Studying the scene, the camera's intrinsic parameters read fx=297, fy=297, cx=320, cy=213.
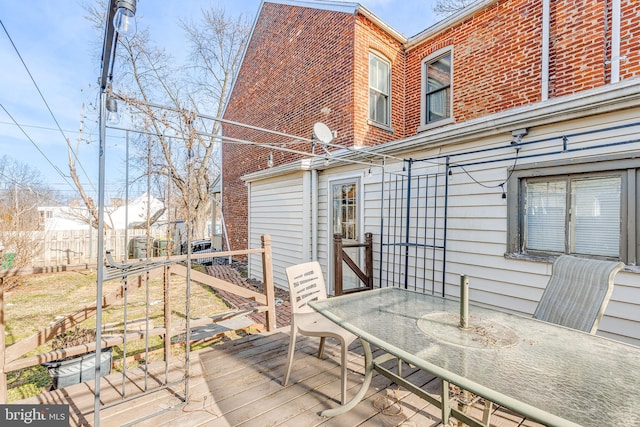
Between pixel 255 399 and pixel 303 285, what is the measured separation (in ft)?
3.17

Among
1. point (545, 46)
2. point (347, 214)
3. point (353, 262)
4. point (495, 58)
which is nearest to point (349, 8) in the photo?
point (495, 58)

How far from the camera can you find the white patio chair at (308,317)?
225 cm

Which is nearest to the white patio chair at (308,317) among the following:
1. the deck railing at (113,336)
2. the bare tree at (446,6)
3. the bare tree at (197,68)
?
the deck railing at (113,336)

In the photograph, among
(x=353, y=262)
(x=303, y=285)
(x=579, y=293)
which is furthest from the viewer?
(x=353, y=262)

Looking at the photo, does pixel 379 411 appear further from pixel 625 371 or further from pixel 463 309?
pixel 625 371

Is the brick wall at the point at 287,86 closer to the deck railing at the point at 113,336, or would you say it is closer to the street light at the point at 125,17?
the deck railing at the point at 113,336

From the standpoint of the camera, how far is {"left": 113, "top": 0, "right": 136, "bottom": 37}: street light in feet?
4.71

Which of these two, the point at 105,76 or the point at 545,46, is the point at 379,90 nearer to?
the point at 545,46

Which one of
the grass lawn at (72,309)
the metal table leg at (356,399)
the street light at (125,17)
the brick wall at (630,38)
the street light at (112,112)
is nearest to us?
the street light at (125,17)

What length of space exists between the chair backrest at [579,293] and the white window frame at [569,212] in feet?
2.80

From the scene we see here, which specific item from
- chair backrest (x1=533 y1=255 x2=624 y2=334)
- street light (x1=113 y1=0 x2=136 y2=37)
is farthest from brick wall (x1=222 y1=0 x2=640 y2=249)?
street light (x1=113 y1=0 x2=136 y2=37)

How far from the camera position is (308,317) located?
2.67 metres

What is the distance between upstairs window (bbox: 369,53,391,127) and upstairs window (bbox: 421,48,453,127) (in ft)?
2.48

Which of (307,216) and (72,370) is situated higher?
(307,216)
